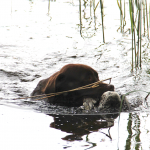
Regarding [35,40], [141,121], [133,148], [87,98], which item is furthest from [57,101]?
[35,40]

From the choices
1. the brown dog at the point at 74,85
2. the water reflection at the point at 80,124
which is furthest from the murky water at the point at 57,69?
the brown dog at the point at 74,85

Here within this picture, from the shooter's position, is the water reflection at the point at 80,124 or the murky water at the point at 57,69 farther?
the water reflection at the point at 80,124

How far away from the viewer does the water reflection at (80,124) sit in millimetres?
2676

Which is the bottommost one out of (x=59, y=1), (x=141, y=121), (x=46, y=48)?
(x=141, y=121)

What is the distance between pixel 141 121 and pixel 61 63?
3433 mm

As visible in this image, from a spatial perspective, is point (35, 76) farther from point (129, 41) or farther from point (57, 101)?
point (129, 41)

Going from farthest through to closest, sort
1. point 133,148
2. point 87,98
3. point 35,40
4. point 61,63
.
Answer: point 35,40 < point 61,63 < point 87,98 < point 133,148

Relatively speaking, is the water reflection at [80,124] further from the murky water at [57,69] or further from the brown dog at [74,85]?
the brown dog at [74,85]

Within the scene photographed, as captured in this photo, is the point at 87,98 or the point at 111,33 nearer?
the point at 87,98

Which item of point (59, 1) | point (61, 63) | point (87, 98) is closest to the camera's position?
point (87, 98)

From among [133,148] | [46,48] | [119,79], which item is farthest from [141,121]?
[46,48]

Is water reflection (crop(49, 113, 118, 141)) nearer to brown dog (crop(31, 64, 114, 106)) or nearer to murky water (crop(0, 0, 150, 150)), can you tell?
murky water (crop(0, 0, 150, 150))

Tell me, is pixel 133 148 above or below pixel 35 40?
below

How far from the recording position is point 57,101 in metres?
3.90
